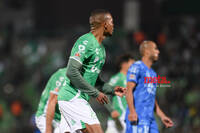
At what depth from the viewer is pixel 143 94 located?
7078 mm

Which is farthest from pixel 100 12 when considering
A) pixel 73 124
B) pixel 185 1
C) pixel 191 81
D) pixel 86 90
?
pixel 185 1

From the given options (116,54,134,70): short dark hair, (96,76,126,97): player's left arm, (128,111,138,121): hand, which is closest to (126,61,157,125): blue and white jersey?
(128,111,138,121): hand

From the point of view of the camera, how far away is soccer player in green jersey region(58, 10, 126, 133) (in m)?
5.31

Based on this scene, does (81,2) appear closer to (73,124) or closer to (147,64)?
(147,64)

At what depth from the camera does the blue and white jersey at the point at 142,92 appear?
23.0 feet

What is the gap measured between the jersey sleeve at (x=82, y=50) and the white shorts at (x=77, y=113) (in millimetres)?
549

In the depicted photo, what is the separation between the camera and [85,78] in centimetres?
558

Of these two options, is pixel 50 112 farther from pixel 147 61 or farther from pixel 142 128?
pixel 147 61

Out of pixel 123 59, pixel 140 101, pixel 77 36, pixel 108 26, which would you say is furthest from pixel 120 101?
pixel 77 36

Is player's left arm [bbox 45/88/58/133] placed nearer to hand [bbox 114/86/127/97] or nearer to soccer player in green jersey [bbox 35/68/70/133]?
soccer player in green jersey [bbox 35/68/70/133]

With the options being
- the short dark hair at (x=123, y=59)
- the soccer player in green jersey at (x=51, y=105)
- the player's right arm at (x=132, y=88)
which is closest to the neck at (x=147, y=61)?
the player's right arm at (x=132, y=88)

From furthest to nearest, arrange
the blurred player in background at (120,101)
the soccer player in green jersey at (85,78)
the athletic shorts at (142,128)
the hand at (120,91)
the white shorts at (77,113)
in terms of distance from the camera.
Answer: the blurred player in background at (120,101)
the athletic shorts at (142,128)
the hand at (120,91)
the white shorts at (77,113)
the soccer player in green jersey at (85,78)

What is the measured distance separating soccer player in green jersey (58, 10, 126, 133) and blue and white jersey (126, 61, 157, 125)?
137 cm

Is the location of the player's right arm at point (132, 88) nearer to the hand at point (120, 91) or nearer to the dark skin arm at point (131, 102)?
the dark skin arm at point (131, 102)
